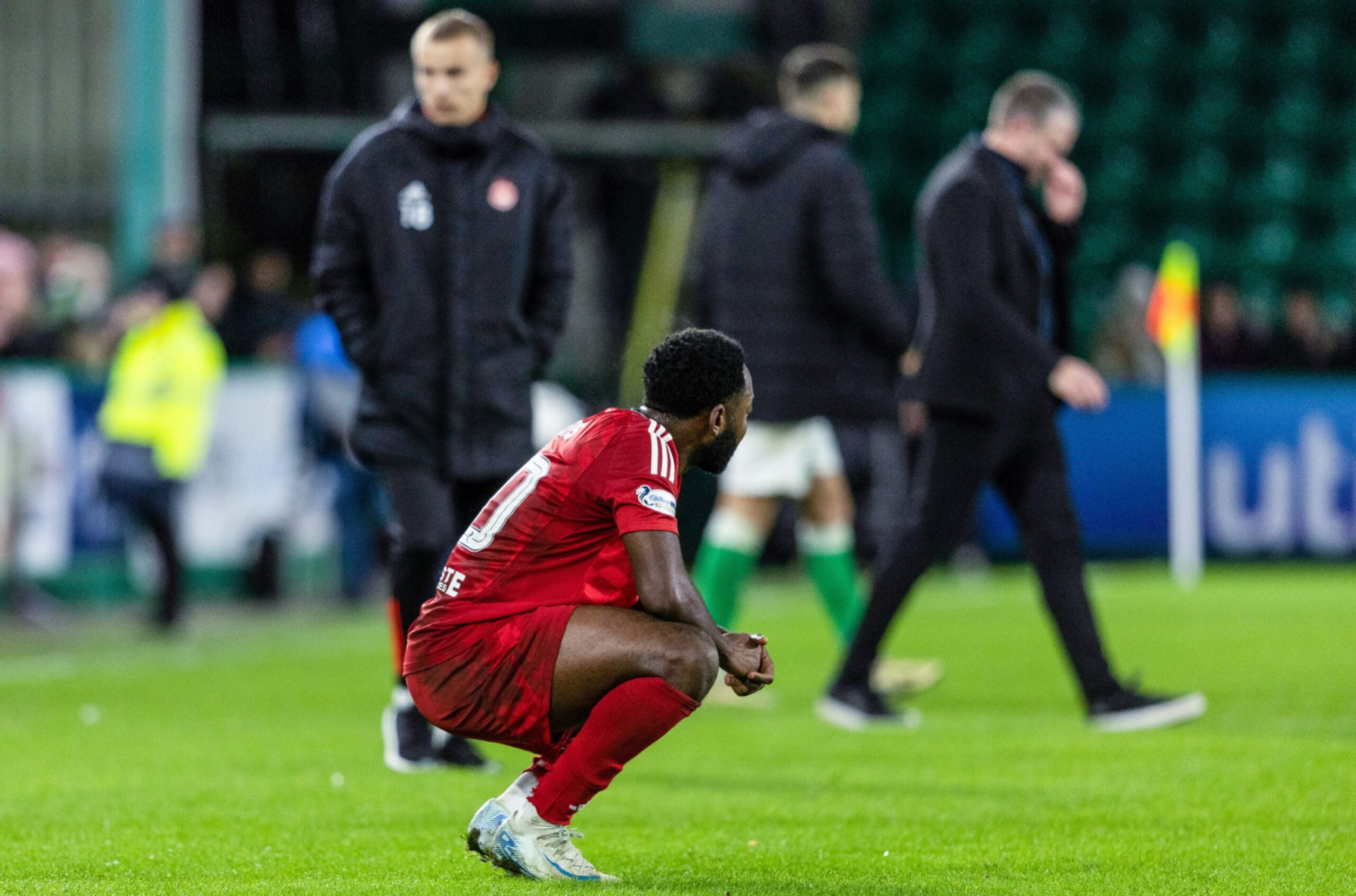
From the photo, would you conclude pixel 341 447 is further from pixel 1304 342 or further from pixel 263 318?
pixel 1304 342

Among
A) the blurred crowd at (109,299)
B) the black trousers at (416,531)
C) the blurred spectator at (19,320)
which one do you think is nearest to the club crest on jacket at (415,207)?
the black trousers at (416,531)

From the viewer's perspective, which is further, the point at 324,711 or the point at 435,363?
the point at 324,711

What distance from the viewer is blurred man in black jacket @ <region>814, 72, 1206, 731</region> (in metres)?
6.94

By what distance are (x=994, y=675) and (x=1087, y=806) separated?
360cm

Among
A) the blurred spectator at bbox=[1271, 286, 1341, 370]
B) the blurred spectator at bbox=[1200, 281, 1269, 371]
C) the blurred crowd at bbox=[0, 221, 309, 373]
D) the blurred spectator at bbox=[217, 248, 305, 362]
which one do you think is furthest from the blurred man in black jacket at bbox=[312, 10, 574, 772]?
the blurred spectator at bbox=[1271, 286, 1341, 370]

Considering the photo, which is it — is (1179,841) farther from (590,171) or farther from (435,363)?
(590,171)

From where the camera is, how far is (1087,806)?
17.5 ft

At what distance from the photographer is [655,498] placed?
13.6ft

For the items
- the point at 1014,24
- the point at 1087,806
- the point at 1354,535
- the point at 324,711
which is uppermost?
the point at 1014,24

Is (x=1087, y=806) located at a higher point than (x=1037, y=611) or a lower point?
higher

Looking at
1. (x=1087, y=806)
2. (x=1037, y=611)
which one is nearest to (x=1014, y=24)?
(x=1037, y=611)

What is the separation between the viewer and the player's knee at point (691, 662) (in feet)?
13.8

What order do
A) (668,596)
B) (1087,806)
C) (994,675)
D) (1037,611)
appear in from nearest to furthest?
(668,596) → (1087,806) → (994,675) → (1037,611)

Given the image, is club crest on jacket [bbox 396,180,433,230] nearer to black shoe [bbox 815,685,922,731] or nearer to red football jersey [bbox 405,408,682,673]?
red football jersey [bbox 405,408,682,673]
